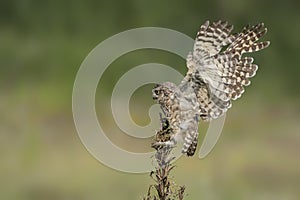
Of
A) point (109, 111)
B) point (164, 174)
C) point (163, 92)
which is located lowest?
point (164, 174)

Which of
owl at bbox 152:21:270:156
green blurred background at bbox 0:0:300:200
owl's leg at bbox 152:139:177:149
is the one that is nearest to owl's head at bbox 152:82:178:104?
owl at bbox 152:21:270:156

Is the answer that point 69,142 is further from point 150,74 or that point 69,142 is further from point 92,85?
point 150,74

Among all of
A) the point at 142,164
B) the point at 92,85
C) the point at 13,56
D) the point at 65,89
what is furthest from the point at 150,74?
the point at 13,56

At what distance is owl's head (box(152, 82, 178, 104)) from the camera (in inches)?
83.4

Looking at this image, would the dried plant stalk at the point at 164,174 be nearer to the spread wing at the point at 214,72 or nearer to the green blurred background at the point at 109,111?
the spread wing at the point at 214,72

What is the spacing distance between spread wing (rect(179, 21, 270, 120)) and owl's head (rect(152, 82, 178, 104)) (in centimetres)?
7

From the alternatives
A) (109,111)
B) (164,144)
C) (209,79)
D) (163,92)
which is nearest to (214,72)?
(209,79)

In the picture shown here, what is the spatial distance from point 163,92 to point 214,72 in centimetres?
17

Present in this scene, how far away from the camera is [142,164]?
3.82 meters

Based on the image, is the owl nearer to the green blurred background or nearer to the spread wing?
the spread wing

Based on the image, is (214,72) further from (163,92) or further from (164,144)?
(164,144)

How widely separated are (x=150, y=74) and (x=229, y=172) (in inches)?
71.0

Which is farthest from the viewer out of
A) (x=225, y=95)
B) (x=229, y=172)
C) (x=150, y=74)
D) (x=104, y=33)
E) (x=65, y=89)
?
(x=104, y=33)

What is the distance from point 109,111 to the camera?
7.33 m
